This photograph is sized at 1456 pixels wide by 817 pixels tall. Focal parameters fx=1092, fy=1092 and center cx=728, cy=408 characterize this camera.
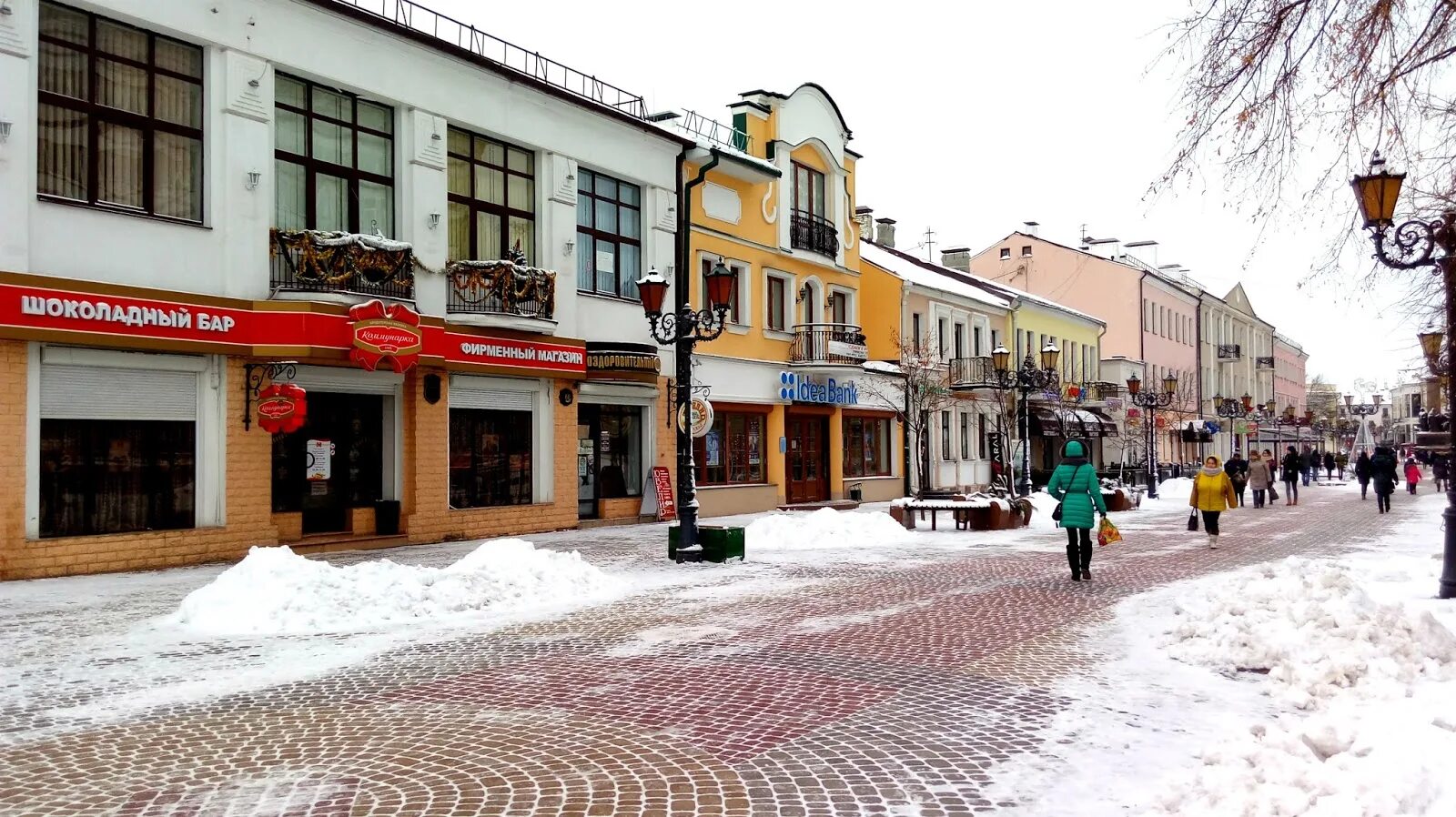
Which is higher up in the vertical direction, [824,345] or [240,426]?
[824,345]

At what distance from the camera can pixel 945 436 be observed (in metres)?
37.0

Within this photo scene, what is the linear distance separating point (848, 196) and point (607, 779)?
91.6 ft

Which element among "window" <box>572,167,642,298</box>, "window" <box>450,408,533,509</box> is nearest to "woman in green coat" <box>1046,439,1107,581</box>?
"window" <box>450,408,533,509</box>

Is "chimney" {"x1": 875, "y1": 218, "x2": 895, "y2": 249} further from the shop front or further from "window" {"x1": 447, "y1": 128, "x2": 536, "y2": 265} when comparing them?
the shop front

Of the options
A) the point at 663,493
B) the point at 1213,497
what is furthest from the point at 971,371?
the point at 1213,497

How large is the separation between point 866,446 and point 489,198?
15.5 meters

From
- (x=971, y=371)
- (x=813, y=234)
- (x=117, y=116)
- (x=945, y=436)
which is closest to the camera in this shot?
(x=117, y=116)

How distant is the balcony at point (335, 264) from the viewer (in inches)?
654

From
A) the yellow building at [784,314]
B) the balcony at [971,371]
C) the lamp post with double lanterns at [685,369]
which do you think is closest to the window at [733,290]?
the yellow building at [784,314]

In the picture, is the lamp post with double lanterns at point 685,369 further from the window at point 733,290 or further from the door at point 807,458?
the door at point 807,458

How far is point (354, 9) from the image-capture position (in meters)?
17.6

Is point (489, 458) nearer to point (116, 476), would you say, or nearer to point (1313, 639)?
point (116, 476)

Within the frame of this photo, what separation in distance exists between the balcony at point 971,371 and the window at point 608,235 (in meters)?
15.8

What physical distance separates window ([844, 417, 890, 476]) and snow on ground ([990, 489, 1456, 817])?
20288 millimetres
